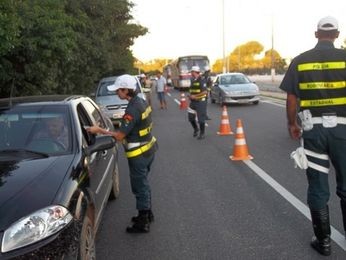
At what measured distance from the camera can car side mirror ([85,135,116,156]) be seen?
4419 millimetres

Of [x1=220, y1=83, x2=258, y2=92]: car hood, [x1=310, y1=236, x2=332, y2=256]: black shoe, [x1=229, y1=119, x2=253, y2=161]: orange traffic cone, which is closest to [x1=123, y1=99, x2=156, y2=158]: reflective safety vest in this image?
[x1=310, y1=236, x2=332, y2=256]: black shoe

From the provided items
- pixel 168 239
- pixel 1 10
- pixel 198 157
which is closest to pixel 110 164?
pixel 168 239

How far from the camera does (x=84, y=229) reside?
365 cm

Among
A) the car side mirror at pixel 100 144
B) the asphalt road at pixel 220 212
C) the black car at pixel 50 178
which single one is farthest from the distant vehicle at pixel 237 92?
the car side mirror at pixel 100 144

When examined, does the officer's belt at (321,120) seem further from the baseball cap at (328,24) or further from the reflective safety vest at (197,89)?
the reflective safety vest at (197,89)

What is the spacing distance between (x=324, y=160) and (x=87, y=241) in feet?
7.10

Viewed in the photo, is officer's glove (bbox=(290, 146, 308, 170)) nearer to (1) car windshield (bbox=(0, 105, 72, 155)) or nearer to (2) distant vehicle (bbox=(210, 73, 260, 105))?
(1) car windshield (bbox=(0, 105, 72, 155))

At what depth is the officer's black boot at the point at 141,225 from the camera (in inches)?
206

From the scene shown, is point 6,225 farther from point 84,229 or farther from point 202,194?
point 202,194

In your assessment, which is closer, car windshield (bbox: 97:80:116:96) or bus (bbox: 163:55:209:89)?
car windshield (bbox: 97:80:116:96)

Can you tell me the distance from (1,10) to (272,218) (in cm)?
640

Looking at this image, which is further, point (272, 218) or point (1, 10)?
point (1, 10)

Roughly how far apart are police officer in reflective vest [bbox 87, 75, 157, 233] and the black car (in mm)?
315

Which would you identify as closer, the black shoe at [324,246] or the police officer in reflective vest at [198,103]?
the black shoe at [324,246]
